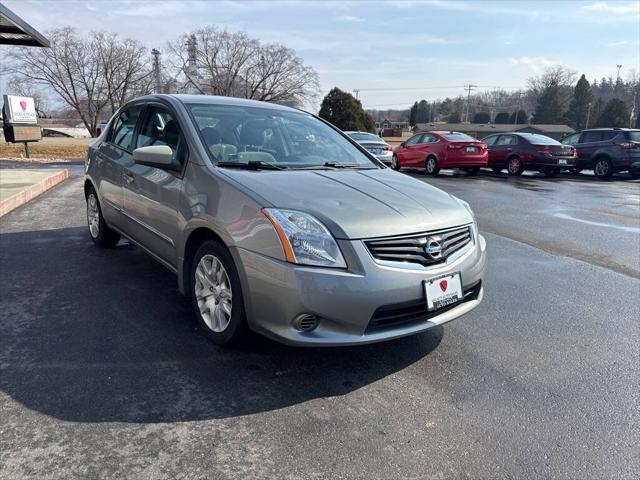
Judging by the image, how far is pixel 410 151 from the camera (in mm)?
17172

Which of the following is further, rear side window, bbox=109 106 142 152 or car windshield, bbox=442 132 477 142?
car windshield, bbox=442 132 477 142

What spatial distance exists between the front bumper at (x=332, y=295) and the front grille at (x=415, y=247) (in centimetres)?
6

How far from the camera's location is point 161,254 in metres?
3.97

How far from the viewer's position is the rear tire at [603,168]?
54.6 feet

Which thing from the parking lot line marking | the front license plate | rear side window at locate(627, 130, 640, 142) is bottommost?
the parking lot line marking

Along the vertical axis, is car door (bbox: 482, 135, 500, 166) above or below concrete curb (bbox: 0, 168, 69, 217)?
above

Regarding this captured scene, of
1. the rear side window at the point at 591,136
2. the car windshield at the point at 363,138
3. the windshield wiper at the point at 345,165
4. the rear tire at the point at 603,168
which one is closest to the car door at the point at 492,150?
the rear side window at the point at 591,136

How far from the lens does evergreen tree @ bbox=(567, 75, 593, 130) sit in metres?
79.1

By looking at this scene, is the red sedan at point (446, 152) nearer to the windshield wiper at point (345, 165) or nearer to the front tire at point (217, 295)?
the windshield wiper at point (345, 165)

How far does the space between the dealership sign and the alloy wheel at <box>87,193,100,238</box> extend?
49.3ft

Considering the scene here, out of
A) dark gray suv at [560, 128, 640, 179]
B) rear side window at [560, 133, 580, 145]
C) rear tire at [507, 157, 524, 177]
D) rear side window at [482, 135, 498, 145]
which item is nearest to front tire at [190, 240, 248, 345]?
rear tire at [507, 157, 524, 177]

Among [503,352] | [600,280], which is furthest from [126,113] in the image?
[600,280]

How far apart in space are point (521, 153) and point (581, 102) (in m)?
74.9

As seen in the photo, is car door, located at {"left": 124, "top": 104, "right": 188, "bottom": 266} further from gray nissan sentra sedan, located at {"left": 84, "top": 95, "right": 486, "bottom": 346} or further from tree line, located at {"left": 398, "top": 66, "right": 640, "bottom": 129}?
tree line, located at {"left": 398, "top": 66, "right": 640, "bottom": 129}
